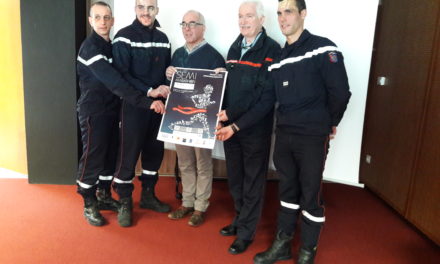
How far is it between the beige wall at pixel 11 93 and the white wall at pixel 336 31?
1296mm

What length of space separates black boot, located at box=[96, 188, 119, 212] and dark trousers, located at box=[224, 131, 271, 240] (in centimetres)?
112

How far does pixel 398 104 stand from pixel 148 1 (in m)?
2.16

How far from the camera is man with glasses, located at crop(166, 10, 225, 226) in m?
2.24

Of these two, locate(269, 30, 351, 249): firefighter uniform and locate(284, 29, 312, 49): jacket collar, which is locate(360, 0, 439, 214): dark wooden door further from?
locate(284, 29, 312, 49): jacket collar

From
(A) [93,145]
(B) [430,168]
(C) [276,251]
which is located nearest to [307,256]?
(C) [276,251]

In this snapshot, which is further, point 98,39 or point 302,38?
point 98,39

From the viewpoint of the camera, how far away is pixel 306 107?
1795 millimetres

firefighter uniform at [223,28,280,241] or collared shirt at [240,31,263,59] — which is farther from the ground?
collared shirt at [240,31,263,59]

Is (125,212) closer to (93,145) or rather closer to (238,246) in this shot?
(93,145)

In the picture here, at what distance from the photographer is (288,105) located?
1.84 meters

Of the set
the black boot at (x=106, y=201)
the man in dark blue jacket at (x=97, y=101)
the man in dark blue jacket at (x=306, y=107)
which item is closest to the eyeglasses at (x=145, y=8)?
the man in dark blue jacket at (x=97, y=101)

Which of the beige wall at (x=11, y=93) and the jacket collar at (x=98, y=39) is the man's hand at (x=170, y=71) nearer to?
the jacket collar at (x=98, y=39)

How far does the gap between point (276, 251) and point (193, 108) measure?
42.4 inches

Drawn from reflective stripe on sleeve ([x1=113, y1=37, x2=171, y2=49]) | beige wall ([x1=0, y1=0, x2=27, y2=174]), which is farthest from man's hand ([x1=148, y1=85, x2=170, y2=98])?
beige wall ([x1=0, y1=0, x2=27, y2=174])
